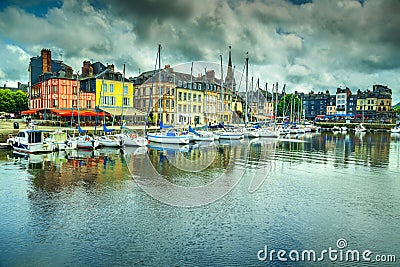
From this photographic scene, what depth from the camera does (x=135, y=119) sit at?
167 feet

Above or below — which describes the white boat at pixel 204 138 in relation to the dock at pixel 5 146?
above

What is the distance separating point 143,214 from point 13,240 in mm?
4301

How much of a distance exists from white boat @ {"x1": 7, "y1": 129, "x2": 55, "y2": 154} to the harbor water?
20.2 feet

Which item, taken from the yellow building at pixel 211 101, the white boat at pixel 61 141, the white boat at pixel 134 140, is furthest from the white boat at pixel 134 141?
the yellow building at pixel 211 101

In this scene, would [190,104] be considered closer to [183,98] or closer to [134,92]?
[183,98]

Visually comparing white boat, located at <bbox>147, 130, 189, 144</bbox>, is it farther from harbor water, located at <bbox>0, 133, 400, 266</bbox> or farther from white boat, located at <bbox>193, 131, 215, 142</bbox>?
harbor water, located at <bbox>0, 133, 400, 266</bbox>

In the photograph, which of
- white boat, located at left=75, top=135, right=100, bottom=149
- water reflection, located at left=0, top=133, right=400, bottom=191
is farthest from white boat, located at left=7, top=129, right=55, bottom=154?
white boat, located at left=75, top=135, right=100, bottom=149

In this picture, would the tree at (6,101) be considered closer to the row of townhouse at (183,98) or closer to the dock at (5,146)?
the row of townhouse at (183,98)

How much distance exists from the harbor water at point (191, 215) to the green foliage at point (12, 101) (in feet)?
158

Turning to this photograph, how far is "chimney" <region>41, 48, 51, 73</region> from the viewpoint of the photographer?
50.8 metres

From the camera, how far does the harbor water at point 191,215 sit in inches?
360

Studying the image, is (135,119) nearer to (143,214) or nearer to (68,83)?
(68,83)

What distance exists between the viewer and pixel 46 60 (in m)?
50.9

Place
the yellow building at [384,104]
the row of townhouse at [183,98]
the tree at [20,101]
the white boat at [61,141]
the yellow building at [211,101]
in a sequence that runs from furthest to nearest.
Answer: the yellow building at [384,104], the tree at [20,101], the yellow building at [211,101], the row of townhouse at [183,98], the white boat at [61,141]
